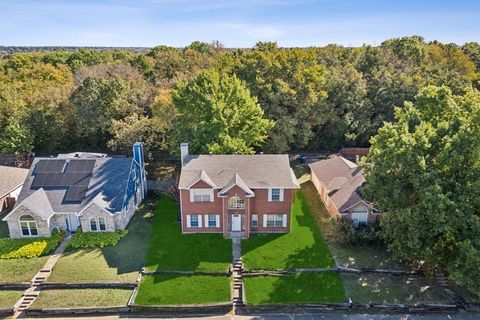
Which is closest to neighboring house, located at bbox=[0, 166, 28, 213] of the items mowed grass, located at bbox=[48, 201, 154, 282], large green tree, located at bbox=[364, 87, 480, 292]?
A: mowed grass, located at bbox=[48, 201, 154, 282]

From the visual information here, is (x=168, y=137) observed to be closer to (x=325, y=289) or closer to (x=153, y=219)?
(x=153, y=219)

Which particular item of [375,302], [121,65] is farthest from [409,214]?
[121,65]

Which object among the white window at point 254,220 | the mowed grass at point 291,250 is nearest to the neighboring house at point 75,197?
the white window at point 254,220

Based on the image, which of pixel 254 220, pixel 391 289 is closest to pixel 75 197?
pixel 254 220

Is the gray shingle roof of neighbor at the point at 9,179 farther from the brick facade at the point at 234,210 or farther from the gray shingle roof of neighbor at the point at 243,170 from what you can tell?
the brick facade at the point at 234,210

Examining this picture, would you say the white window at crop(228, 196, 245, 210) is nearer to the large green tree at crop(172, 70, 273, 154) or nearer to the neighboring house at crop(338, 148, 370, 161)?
the large green tree at crop(172, 70, 273, 154)
